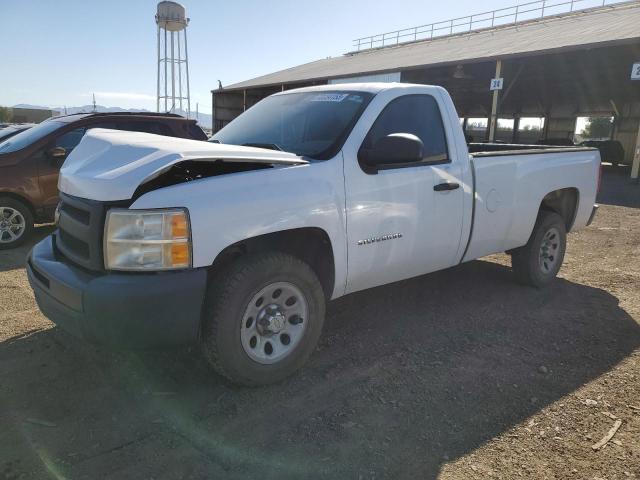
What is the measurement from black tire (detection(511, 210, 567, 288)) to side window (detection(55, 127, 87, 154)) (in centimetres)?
586

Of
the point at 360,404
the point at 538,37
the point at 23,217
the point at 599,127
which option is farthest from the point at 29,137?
the point at 599,127

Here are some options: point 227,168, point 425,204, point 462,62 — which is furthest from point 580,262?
point 462,62

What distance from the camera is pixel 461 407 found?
301 cm

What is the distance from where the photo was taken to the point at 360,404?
299 centimetres

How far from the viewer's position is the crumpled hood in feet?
8.59

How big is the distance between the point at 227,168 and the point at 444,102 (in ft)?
6.96

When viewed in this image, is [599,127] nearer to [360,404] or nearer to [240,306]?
[360,404]

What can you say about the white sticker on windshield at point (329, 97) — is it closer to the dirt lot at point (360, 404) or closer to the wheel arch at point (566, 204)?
the dirt lot at point (360, 404)

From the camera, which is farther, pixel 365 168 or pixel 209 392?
pixel 365 168

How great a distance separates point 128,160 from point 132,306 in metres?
0.84

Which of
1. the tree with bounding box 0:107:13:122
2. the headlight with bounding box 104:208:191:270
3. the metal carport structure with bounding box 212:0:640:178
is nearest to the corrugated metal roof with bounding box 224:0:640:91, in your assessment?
the metal carport structure with bounding box 212:0:640:178

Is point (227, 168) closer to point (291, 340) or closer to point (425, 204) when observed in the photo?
point (291, 340)

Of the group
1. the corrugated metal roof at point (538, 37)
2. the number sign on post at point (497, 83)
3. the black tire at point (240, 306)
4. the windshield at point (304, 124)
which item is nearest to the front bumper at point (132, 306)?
the black tire at point (240, 306)

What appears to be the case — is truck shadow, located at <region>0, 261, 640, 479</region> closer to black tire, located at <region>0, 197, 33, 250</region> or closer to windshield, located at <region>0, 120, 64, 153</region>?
black tire, located at <region>0, 197, 33, 250</region>
